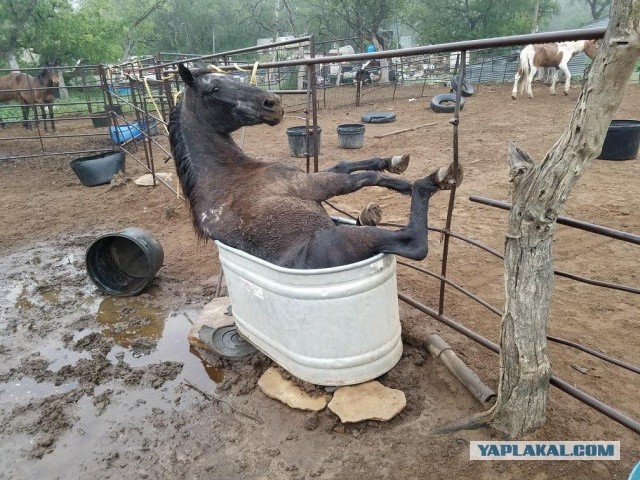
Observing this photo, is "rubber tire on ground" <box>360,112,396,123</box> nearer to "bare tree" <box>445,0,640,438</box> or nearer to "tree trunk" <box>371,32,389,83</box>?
"tree trunk" <box>371,32,389,83</box>

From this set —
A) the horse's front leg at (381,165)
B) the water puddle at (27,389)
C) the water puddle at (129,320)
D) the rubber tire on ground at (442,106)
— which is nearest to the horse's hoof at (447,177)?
the horse's front leg at (381,165)

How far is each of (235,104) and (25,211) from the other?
4.83 metres

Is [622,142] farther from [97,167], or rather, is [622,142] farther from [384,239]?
[97,167]

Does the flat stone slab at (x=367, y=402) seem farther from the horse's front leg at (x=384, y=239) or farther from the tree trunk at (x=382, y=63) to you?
the tree trunk at (x=382, y=63)

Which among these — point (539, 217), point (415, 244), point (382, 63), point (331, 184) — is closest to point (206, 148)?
point (331, 184)

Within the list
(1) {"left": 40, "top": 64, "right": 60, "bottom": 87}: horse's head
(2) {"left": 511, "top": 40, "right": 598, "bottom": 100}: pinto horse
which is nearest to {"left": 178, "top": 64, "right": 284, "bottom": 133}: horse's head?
(1) {"left": 40, "top": 64, "right": 60, "bottom": 87}: horse's head

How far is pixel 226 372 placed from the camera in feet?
9.57

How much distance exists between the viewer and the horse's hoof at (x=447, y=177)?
2186 millimetres

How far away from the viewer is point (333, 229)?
7.93 ft

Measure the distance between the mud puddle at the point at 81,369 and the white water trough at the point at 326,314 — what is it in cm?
71

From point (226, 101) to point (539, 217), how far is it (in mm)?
2245

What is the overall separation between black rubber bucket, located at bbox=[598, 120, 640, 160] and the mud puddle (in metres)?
6.35

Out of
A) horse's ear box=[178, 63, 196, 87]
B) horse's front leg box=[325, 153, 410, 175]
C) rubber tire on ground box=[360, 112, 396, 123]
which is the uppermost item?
horse's ear box=[178, 63, 196, 87]

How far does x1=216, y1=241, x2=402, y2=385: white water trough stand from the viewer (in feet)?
7.20
